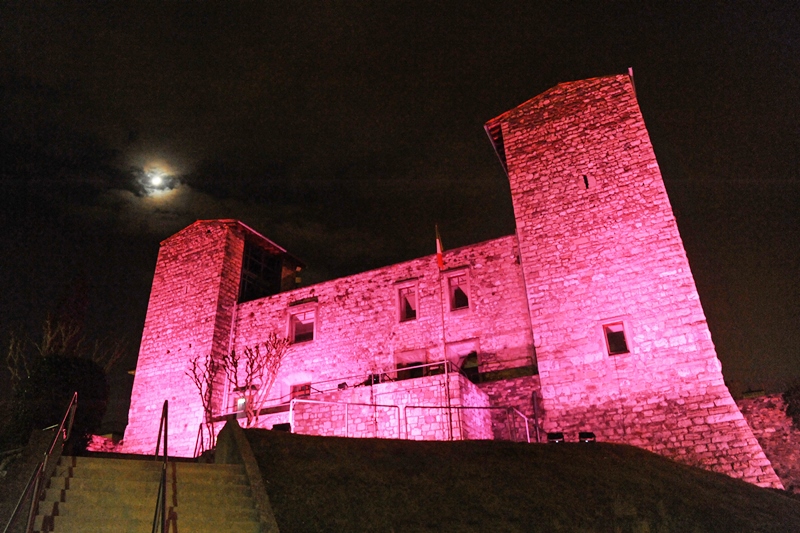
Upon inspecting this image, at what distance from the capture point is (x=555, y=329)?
516 inches

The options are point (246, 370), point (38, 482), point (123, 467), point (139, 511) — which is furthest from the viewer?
point (246, 370)

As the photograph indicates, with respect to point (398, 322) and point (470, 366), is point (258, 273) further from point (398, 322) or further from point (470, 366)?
point (470, 366)

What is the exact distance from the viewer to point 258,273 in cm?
2230

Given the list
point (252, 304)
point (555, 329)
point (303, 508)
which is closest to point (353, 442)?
point (303, 508)

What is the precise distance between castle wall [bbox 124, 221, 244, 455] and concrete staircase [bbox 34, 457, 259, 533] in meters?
12.3

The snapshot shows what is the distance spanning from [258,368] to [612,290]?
10.8 metres

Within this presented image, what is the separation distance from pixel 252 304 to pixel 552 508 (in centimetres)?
1518

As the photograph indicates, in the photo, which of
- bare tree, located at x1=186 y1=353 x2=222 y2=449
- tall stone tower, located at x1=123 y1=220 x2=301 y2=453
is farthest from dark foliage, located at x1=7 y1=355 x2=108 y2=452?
tall stone tower, located at x1=123 y1=220 x2=301 y2=453

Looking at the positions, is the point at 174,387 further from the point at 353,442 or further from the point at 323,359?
the point at 353,442

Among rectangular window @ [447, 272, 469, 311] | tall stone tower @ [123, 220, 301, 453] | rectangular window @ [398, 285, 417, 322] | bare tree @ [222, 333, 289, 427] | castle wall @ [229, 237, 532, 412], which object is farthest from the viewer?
tall stone tower @ [123, 220, 301, 453]

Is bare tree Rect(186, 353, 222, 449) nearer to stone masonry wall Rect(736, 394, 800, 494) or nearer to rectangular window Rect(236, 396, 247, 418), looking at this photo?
rectangular window Rect(236, 396, 247, 418)

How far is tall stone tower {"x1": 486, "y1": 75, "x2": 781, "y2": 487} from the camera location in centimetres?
1104

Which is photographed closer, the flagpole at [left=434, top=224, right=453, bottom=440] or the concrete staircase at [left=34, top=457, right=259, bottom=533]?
the concrete staircase at [left=34, top=457, right=259, bottom=533]

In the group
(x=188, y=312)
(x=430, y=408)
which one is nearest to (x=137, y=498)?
(x=430, y=408)
